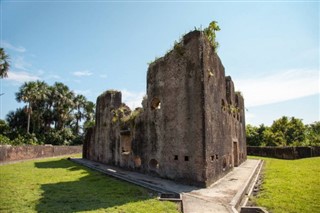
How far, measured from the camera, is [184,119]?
11344mm

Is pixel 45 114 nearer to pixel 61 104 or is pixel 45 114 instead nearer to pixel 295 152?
pixel 61 104

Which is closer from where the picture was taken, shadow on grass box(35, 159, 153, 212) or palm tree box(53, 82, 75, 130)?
shadow on grass box(35, 159, 153, 212)

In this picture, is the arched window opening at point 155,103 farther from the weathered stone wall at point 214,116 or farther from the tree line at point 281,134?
the tree line at point 281,134

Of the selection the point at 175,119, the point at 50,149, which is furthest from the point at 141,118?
the point at 50,149

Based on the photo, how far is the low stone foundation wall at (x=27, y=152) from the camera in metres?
19.6

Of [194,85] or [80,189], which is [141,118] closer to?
[194,85]

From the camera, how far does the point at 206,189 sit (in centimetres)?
962

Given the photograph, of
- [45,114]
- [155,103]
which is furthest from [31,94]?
[155,103]

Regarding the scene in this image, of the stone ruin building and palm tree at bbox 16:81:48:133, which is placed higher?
palm tree at bbox 16:81:48:133

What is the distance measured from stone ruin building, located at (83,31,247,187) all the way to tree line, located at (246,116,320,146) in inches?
918

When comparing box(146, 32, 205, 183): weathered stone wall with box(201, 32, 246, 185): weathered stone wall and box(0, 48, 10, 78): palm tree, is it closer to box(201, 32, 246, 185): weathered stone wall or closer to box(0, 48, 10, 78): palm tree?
box(201, 32, 246, 185): weathered stone wall

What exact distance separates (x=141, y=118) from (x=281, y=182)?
26.6 feet

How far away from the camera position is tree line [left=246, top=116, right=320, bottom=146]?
116ft

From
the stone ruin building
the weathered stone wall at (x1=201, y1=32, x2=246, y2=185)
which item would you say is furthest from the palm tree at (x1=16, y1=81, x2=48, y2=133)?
the weathered stone wall at (x1=201, y1=32, x2=246, y2=185)
